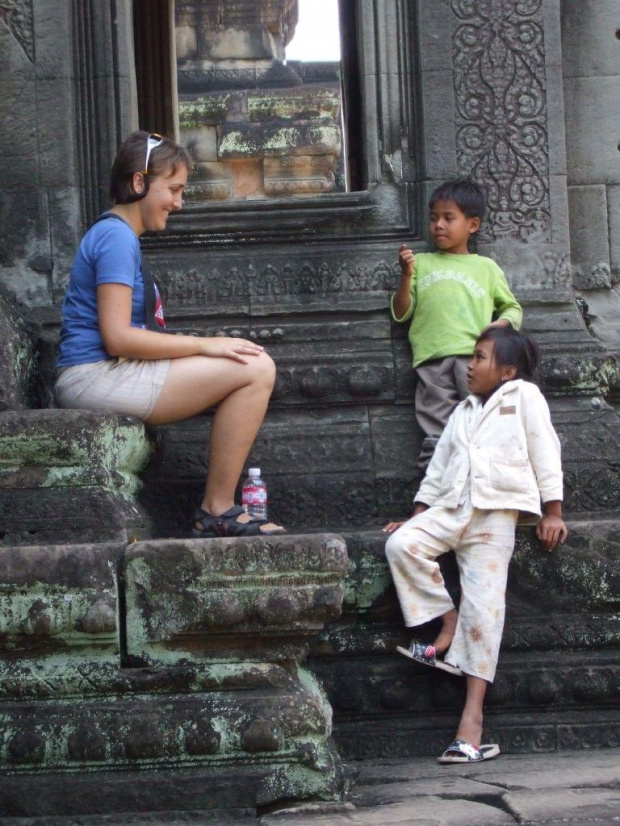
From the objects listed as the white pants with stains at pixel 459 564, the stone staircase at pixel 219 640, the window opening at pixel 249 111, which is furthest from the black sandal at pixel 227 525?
the window opening at pixel 249 111

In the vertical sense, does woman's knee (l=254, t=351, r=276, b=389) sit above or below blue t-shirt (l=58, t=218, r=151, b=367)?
below

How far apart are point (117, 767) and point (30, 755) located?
0.23 m

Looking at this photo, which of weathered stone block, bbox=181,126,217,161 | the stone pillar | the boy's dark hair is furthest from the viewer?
weathered stone block, bbox=181,126,217,161

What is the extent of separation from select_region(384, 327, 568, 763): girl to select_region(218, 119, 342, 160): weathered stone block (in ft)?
36.8

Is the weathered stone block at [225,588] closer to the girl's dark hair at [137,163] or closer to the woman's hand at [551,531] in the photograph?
the woman's hand at [551,531]

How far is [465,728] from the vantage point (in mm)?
3943

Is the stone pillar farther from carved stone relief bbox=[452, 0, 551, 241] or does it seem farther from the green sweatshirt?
the green sweatshirt

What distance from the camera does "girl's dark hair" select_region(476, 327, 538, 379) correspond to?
425cm

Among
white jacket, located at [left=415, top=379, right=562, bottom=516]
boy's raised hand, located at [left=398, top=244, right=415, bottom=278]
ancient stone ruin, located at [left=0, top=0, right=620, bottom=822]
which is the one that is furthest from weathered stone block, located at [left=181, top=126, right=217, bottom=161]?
white jacket, located at [left=415, top=379, right=562, bottom=516]

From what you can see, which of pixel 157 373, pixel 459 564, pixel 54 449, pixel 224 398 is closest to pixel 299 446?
pixel 224 398

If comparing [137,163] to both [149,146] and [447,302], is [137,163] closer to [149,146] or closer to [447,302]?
[149,146]

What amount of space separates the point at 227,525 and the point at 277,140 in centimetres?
1140

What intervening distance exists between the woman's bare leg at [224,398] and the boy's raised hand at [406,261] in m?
0.81

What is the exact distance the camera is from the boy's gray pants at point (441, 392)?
470cm
